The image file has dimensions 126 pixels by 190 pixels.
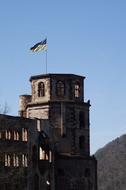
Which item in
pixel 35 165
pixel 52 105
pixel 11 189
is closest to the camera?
pixel 11 189

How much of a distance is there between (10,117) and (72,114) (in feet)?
38.5

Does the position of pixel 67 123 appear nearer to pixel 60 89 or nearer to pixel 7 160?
pixel 60 89

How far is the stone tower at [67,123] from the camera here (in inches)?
3051

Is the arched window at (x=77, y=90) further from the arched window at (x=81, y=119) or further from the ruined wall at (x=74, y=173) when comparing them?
the ruined wall at (x=74, y=173)

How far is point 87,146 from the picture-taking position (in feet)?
267

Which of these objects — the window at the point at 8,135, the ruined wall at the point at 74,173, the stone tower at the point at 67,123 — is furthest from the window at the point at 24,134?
the ruined wall at the point at 74,173

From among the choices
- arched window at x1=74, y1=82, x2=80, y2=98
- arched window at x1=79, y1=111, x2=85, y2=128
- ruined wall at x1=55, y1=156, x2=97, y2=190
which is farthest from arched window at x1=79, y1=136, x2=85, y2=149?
arched window at x1=74, y1=82, x2=80, y2=98

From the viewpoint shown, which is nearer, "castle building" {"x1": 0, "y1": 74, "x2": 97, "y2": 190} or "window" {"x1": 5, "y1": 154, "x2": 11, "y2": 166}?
"window" {"x1": 5, "y1": 154, "x2": 11, "y2": 166}

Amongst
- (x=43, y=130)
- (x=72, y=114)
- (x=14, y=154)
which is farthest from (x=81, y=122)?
(x=14, y=154)

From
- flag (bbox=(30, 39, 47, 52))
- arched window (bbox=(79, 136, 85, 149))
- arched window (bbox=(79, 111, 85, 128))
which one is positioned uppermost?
flag (bbox=(30, 39, 47, 52))

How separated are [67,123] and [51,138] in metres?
3.94

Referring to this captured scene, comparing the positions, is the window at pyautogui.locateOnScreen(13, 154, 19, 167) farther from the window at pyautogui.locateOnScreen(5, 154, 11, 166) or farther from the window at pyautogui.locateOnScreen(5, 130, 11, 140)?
the window at pyautogui.locateOnScreen(5, 130, 11, 140)

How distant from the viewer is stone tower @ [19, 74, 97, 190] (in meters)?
77.5

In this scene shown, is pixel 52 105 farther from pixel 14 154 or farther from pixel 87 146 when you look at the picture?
pixel 14 154
